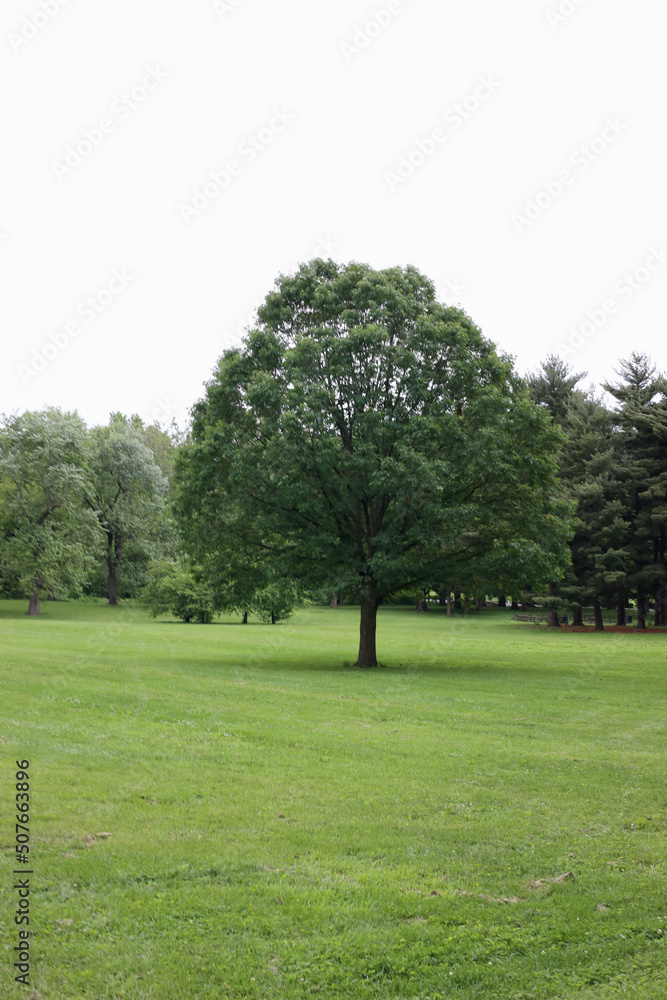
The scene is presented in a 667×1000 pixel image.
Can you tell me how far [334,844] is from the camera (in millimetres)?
6895

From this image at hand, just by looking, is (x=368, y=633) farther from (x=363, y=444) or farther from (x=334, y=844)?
(x=334, y=844)

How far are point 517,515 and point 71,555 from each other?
122 feet

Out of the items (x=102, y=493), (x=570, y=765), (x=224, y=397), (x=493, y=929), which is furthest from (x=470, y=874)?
→ (x=102, y=493)

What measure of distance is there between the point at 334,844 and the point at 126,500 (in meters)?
58.8

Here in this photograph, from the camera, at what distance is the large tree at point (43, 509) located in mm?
50812

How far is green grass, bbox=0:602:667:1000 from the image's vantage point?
4.74m

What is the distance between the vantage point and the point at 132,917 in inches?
209

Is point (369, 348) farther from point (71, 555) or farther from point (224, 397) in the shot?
point (71, 555)

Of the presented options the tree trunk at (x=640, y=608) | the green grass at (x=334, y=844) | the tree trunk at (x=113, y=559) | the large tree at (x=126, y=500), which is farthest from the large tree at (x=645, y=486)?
the tree trunk at (x=113, y=559)

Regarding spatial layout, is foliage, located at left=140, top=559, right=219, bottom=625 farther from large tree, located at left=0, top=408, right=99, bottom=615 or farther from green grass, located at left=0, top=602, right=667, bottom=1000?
green grass, located at left=0, top=602, right=667, bottom=1000

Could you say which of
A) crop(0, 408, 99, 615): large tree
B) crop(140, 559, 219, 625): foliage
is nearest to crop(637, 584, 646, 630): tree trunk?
crop(140, 559, 219, 625): foliage

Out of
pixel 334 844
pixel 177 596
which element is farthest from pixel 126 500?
pixel 334 844

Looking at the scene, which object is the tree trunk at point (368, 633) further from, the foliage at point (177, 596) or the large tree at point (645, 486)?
the large tree at point (645, 486)

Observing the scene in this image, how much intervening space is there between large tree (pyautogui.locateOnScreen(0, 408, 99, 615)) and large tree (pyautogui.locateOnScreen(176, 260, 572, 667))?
101 feet
